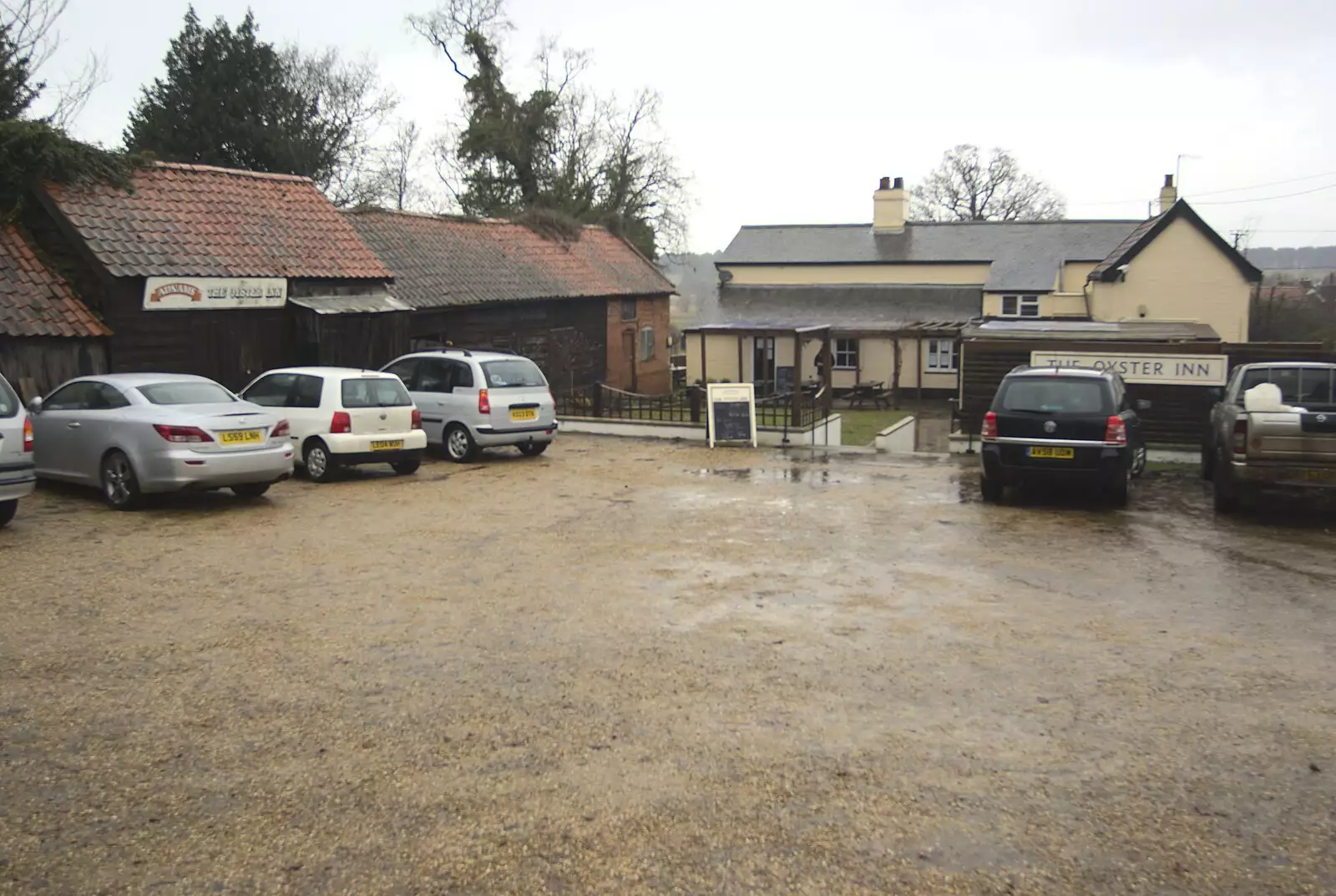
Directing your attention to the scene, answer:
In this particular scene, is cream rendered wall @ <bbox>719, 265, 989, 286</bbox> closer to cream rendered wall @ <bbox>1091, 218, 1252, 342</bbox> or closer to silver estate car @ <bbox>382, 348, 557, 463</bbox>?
cream rendered wall @ <bbox>1091, 218, 1252, 342</bbox>

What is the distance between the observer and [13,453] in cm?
1078

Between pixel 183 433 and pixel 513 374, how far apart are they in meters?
6.43

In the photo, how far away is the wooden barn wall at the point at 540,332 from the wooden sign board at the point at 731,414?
7.67m

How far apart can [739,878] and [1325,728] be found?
3621 mm

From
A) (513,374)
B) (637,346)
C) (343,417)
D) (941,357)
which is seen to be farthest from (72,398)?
(941,357)

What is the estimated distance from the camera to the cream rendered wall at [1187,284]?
108 ft

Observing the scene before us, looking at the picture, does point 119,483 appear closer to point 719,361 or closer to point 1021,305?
point 719,361

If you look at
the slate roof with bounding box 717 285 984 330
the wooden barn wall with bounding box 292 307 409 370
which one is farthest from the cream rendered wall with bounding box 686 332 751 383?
the wooden barn wall with bounding box 292 307 409 370

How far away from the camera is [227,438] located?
1247 cm

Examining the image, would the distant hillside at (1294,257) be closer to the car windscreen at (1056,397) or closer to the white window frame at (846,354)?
the white window frame at (846,354)

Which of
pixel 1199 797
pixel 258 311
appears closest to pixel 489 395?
pixel 258 311

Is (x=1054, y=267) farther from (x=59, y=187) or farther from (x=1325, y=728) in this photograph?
(x=1325, y=728)

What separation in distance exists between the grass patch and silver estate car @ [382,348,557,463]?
1005 cm

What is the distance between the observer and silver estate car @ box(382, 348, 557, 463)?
17.5 meters
